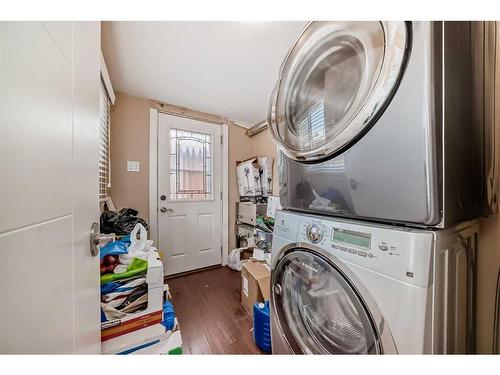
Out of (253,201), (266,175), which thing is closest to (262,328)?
(253,201)

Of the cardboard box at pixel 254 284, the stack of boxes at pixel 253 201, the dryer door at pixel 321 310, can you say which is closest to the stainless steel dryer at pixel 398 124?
the dryer door at pixel 321 310

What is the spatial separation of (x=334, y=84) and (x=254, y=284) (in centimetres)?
146

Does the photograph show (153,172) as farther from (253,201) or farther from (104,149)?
(253,201)

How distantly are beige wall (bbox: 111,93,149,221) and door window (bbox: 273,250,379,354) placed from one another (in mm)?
1925

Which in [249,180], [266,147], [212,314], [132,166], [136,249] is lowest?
[212,314]

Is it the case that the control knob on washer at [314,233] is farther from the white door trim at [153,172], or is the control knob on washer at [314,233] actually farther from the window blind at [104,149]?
the white door trim at [153,172]

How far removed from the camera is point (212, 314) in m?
1.63

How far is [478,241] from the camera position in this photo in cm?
70

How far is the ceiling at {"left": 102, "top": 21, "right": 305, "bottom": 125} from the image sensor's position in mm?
1241

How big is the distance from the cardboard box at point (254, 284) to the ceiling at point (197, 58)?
171 centimetres

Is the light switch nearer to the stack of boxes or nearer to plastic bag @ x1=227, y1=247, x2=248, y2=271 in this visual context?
the stack of boxes

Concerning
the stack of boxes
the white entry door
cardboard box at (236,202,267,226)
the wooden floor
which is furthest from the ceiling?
the wooden floor

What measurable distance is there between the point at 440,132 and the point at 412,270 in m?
0.34
